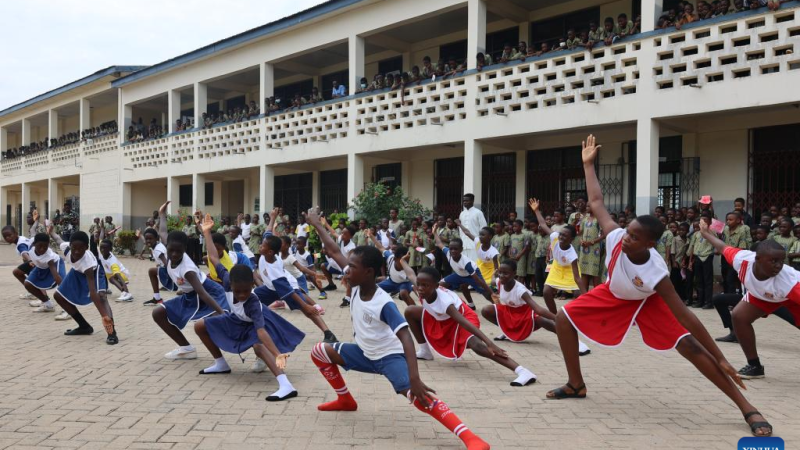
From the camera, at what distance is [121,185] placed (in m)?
23.4

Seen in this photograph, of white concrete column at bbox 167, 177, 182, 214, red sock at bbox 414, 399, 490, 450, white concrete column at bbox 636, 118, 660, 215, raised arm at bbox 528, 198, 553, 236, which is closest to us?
red sock at bbox 414, 399, 490, 450

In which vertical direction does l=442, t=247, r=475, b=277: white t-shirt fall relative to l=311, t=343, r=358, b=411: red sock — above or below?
above

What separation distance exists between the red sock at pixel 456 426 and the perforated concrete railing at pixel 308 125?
1249cm

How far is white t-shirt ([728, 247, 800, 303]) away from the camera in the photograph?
16.0 feet

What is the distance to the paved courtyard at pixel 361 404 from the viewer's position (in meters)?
3.72

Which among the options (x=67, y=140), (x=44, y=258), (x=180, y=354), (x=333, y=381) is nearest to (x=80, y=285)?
(x=44, y=258)

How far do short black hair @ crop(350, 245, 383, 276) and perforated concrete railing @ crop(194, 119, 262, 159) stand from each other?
576 inches

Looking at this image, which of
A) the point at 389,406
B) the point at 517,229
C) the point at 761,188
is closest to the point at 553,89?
the point at 517,229

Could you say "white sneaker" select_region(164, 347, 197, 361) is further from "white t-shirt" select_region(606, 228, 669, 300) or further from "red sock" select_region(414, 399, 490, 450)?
"white t-shirt" select_region(606, 228, 669, 300)

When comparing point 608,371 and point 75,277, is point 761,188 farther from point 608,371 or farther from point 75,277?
point 75,277

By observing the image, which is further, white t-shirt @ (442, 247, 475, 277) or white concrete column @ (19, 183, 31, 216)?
white concrete column @ (19, 183, 31, 216)

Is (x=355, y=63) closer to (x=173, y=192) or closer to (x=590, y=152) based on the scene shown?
(x=173, y=192)

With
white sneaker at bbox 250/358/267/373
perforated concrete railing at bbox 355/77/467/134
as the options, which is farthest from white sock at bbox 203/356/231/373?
perforated concrete railing at bbox 355/77/467/134

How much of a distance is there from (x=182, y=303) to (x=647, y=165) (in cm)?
808
